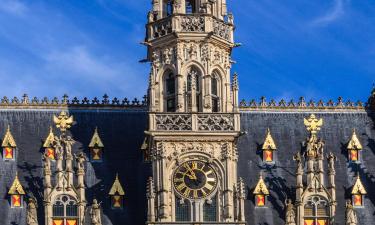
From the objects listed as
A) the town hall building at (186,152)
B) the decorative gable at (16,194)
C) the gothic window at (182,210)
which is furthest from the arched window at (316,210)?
the decorative gable at (16,194)

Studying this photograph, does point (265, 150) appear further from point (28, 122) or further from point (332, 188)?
point (28, 122)

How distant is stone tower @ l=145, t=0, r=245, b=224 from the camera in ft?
223

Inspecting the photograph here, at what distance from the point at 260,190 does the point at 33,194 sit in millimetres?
9848

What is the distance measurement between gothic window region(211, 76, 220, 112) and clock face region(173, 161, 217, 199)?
2728mm

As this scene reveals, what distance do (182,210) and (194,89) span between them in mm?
5278

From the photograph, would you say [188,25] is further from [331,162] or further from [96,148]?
[331,162]

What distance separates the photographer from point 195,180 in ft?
224

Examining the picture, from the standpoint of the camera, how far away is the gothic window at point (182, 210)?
6781 centimetres

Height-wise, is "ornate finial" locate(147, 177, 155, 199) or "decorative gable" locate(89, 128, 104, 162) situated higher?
"decorative gable" locate(89, 128, 104, 162)

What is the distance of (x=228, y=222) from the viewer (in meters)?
67.4

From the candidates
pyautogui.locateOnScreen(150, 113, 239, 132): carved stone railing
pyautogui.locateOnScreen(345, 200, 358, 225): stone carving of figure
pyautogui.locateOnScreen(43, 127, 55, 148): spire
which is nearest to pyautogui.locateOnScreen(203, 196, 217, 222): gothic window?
pyautogui.locateOnScreen(150, 113, 239, 132): carved stone railing

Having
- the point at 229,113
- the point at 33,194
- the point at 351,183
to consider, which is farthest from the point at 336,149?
the point at 33,194

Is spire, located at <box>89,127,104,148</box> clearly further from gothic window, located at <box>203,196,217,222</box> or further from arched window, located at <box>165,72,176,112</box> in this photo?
gothic window, located at <box>203,196,217,222</box>

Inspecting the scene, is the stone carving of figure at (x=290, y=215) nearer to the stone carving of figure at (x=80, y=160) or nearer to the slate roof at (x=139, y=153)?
the slate roof at (x=139, y=153)
